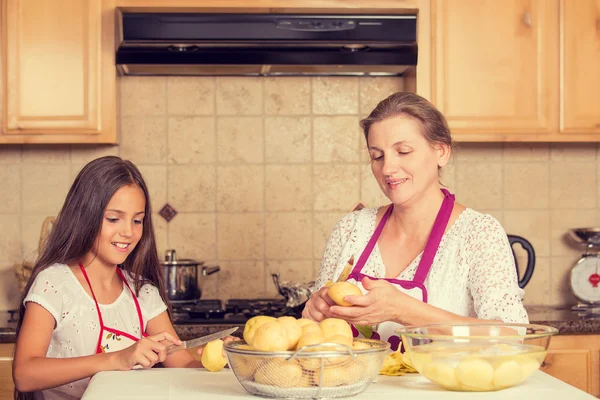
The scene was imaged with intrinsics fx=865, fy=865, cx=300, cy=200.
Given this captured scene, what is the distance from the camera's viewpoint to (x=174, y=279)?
3.11m

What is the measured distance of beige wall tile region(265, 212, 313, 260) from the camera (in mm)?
3400

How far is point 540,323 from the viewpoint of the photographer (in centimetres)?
288

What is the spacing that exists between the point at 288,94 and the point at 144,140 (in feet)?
1.94

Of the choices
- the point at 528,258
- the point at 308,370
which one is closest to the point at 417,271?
the point at 308,370

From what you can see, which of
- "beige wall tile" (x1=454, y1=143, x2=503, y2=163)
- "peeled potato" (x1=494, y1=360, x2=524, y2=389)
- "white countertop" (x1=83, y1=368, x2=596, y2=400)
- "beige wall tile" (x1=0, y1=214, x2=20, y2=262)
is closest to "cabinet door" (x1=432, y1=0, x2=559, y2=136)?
"beige wall tile" (x1=454, y1=143, x2=503, y2=163)

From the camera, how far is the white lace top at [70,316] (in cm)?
193

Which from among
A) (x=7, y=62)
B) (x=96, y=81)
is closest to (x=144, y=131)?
(x=96, y=81)

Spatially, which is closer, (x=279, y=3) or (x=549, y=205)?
(x=279, y=3)

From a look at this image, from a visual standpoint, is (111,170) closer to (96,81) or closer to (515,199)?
(96,81)

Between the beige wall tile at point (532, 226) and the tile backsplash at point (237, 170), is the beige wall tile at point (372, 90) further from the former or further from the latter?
the beige wall tile at point (532, 226)

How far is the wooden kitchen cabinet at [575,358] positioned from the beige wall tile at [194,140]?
1.46m

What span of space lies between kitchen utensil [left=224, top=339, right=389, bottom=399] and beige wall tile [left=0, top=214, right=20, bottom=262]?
88.6 inches

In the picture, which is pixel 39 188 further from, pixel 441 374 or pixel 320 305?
pixel 441 374

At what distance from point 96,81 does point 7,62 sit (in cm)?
32
